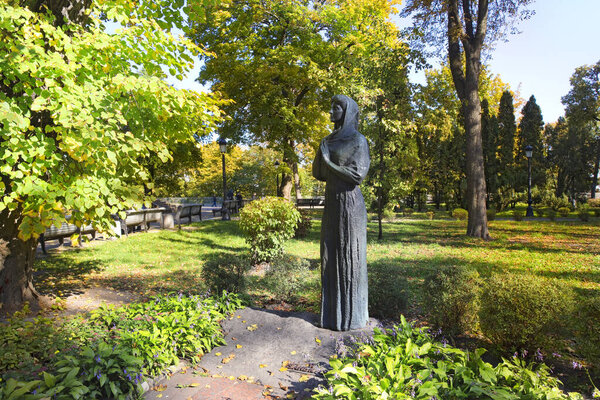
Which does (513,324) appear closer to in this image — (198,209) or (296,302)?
(296,302)

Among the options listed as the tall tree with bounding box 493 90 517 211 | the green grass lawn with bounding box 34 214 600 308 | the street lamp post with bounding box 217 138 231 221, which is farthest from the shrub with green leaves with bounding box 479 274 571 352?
the tall tree with bounding box 493 90 517 211

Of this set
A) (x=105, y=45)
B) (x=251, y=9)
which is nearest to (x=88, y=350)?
(x=105, y=45)

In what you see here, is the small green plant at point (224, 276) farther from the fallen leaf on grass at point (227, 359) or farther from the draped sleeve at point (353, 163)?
the draped sleeve at point (353, 163)

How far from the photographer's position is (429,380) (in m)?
3.13

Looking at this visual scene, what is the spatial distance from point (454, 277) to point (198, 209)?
719 inches

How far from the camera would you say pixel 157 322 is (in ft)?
14.3

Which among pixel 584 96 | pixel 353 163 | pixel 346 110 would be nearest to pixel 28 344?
pixel 353 163

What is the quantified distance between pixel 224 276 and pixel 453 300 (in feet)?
12.0

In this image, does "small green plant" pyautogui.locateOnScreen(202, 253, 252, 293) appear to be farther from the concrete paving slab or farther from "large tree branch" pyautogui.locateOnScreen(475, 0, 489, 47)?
"large tree branch" pyautogui.locateOnScreen(475, 0, 489, 47)

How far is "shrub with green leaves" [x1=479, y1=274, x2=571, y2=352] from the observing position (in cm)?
385

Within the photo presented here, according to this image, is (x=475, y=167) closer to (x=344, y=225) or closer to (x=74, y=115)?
(x=344, y=225)

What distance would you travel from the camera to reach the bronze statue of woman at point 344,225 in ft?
14.2

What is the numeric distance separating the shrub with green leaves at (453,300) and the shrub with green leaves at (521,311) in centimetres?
32

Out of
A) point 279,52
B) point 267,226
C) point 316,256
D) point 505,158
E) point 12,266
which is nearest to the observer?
point 12,266
